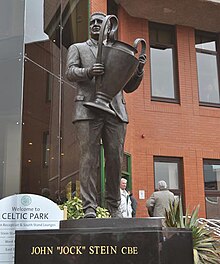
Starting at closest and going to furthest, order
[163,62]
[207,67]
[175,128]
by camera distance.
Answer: [175,128]
[163,62]
[207,67]

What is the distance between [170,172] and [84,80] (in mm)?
9880

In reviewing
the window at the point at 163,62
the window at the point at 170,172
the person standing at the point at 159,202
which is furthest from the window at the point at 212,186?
the person standing at the point at 159,202

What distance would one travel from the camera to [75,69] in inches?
177

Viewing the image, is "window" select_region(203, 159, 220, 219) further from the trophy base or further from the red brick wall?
the trophy base

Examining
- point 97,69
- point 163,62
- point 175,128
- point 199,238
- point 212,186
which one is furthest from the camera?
point 163,62

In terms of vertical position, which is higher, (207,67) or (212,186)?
(207,67)

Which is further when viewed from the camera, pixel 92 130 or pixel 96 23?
pixel 96 23

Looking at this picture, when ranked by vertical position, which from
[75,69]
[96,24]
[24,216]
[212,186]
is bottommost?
[24,216]

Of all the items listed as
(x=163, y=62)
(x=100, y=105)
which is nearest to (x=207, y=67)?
(x=163, y=62)

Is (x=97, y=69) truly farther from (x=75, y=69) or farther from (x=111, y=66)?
(x=75, y=69)

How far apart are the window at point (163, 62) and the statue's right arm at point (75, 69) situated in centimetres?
994

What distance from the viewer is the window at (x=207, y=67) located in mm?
15453

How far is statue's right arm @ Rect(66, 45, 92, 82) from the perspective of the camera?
441 centimetres

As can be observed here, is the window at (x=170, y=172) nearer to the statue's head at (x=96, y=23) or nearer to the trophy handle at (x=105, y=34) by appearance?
the statue's head at (x=96, y=23)
